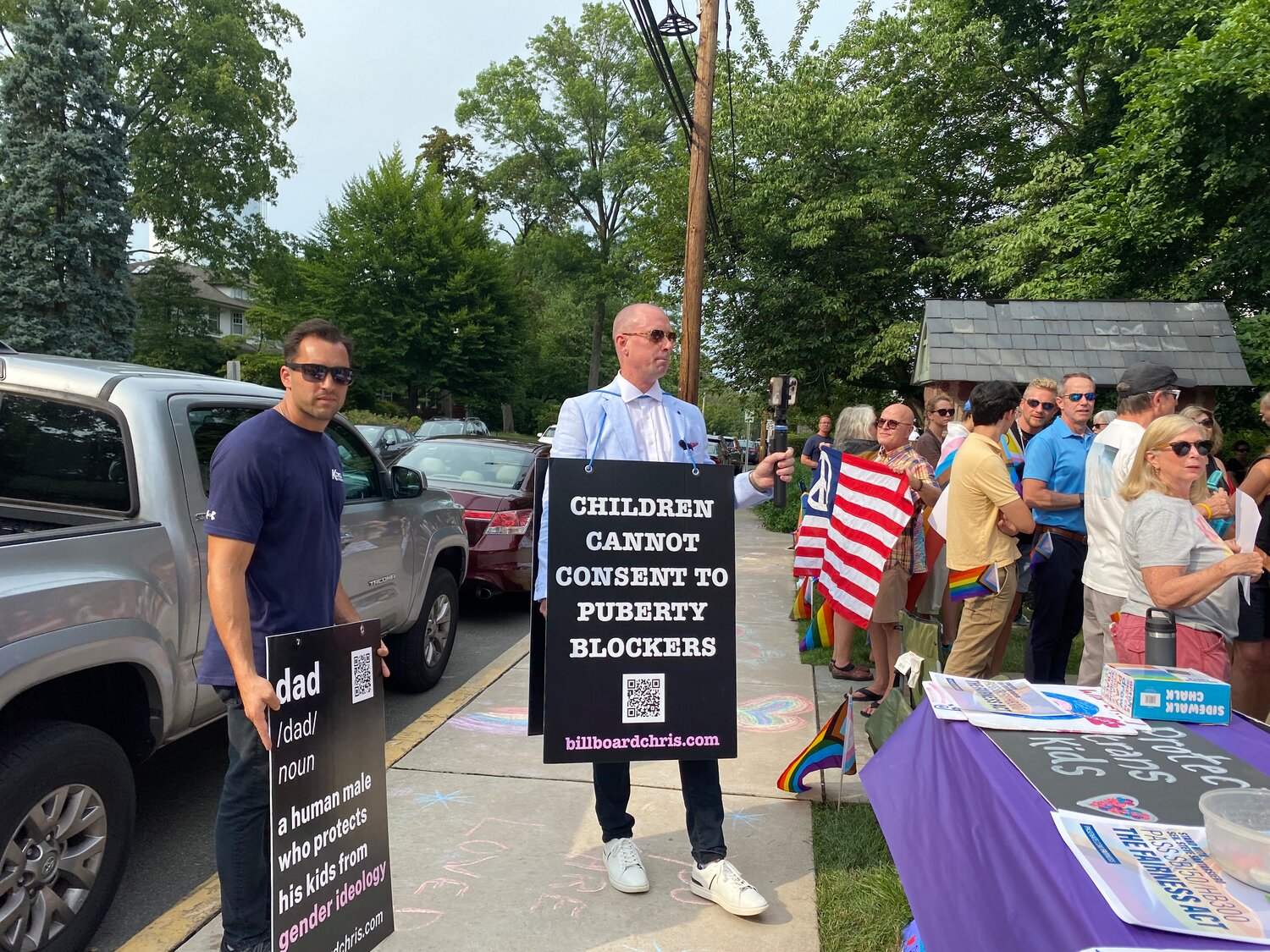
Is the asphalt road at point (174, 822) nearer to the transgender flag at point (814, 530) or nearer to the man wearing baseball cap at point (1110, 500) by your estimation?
the transgender flag at point (814, 530)

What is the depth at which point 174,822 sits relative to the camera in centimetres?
386

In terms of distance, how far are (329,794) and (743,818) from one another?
6.66ft

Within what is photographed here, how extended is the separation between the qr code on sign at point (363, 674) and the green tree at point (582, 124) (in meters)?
42.4

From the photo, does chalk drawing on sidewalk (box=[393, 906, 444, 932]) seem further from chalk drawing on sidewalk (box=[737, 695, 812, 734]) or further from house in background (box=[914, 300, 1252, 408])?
house in background (box=[914, 300, 1252, 408])

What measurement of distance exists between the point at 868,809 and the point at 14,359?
402 cm

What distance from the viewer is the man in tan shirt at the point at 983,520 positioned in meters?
4.30

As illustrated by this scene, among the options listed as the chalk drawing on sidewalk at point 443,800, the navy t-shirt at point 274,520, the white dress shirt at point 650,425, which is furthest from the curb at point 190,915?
the white dress shirt at point 650,425

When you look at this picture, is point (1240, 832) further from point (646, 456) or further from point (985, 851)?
point (646, 456)

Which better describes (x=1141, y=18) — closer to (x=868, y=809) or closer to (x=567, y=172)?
(x=868, y=809)

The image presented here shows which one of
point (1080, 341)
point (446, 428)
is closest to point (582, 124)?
point (446, 428)

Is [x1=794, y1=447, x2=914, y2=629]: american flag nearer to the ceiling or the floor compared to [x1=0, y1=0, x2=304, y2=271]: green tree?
nearer to the floor

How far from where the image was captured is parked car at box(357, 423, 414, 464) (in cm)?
1653

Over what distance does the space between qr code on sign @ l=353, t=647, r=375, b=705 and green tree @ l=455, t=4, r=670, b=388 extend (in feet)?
139

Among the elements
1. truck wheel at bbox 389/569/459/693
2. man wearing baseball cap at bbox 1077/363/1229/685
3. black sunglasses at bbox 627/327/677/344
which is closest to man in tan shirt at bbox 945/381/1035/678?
man wearing baseball cap at bbox 1077/363/1229/685
